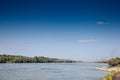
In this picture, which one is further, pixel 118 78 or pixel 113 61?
pixel 113 61

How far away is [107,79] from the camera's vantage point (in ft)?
155

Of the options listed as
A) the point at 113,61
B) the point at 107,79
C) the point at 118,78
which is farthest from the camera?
the point at 113,61

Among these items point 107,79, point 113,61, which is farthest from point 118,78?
point 113,61

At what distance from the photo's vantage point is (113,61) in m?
160

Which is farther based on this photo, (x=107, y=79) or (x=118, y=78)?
(x=107, y=79)

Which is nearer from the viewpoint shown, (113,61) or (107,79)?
(107,79)

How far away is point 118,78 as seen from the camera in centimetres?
3512

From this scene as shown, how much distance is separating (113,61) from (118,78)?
12787 centimetres

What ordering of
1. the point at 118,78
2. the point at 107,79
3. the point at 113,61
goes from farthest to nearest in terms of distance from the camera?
the point at 113,61 < the point at 107,79 < the point at 118,78

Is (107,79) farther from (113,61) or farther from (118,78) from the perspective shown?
(113,61)

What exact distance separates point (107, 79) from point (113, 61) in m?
116
